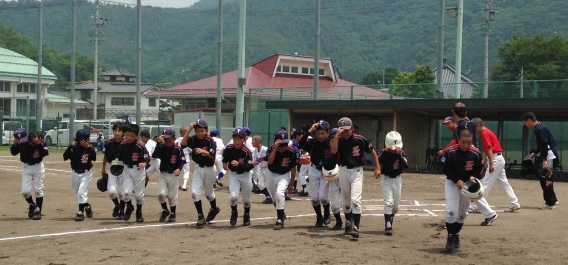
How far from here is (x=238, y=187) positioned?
1303 centimetres

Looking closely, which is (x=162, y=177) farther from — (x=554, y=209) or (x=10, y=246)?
(x=554, y=209)

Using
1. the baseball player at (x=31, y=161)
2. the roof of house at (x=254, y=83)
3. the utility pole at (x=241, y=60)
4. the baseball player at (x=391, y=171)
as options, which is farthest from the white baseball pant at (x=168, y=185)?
the roof of house at (x=254, y=83)

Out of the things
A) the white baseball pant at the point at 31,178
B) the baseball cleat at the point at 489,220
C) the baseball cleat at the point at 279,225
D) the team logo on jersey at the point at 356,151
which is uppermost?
the team logo on jersey at the point at 356,151

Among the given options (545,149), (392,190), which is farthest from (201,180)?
(545,149)

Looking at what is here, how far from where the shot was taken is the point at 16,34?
13075cm

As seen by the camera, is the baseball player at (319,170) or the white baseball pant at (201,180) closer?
the baseball player at (319,170)

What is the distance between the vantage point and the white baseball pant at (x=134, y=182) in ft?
45.1

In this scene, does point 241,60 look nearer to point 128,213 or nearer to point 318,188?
point 128,213

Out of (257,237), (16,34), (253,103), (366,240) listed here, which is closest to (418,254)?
(366,240)

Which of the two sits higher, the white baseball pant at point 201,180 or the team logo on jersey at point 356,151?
the team logo on jersey at point 356,151

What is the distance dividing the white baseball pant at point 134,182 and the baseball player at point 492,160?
20.0ft

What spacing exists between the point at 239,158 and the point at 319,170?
1.39 m

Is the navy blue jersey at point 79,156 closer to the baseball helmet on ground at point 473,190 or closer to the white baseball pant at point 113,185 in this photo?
the white baseball pant at point 113,185

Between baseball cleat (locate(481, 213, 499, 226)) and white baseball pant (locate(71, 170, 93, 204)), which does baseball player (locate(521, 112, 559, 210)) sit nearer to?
baseball cleat (locate(481, 213, 499, 226))
